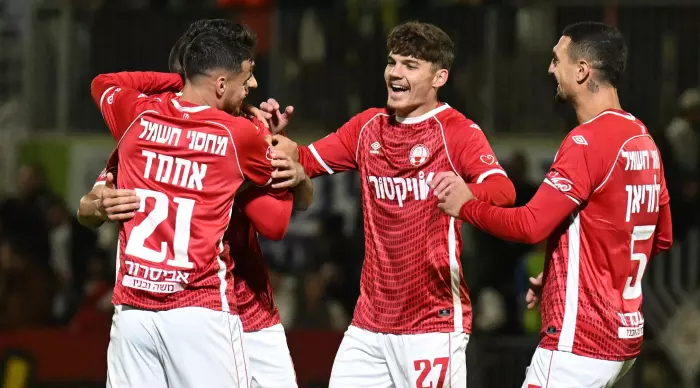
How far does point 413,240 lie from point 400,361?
52 cm

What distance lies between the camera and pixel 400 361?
193 inches

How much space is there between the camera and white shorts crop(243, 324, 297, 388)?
5.11 meters

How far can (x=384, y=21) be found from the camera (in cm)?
948

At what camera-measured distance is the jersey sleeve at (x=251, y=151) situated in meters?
4.50

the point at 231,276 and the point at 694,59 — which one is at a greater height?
the point at 694,59

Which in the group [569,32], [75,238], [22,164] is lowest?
[75,238]

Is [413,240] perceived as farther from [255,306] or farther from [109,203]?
[109,203]

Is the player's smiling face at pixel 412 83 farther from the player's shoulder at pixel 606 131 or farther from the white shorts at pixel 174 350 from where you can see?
Result: the white shorts at pixel 174 350

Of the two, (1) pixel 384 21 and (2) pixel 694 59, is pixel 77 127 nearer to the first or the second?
(1) pixel 384 21

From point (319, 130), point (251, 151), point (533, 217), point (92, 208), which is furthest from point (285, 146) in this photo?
point (319, 130)

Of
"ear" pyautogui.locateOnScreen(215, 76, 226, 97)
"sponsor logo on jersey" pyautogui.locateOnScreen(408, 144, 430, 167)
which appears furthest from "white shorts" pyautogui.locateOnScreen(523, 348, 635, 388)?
"ear" pyautogui.locateOnScreen(215, 76, 226, 97)

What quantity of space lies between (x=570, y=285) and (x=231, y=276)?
135 cm

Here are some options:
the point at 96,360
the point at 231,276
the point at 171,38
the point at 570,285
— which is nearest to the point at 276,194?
the point at 231,276

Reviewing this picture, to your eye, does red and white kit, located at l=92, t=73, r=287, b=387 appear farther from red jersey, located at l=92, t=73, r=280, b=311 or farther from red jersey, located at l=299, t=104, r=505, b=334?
red jersey, located at l=299, t=104, r=505, b=334
